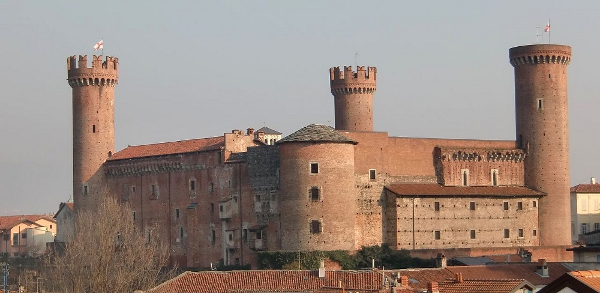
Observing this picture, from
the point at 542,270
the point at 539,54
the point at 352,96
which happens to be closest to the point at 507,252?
the point at 539,54

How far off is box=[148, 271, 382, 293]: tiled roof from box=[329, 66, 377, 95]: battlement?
3006cm

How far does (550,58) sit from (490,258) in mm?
14741

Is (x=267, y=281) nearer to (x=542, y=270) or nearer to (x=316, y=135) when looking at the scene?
(x=542, y=270)

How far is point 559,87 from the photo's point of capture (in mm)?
74500

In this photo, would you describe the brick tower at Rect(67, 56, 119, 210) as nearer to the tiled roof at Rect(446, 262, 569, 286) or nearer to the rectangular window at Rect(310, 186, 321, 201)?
the rectangular window at Rect(310, 186, 321, 201)

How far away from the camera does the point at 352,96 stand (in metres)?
80.8

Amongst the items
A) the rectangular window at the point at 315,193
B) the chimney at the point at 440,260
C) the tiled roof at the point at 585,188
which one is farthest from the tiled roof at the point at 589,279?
the tiled roof at the point at 585,188

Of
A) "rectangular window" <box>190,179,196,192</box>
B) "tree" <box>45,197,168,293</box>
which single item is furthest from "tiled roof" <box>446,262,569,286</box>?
"rectangular window" <box>190,179,196,192</box>

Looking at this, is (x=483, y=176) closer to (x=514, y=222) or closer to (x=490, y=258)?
(x=514, y=222)

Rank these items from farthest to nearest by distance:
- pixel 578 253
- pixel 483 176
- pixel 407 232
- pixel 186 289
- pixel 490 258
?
pixel 483 176 < pixel 407 232 < pixel 490 258 < pixel 578 253 < pixel 186 289

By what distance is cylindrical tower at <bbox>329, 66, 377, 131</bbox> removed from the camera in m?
80.6

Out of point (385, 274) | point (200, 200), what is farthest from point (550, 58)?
point (385, 274)

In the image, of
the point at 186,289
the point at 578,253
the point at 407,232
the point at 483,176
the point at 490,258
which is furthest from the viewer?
the point at 483,176

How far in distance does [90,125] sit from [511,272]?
33.7 m
